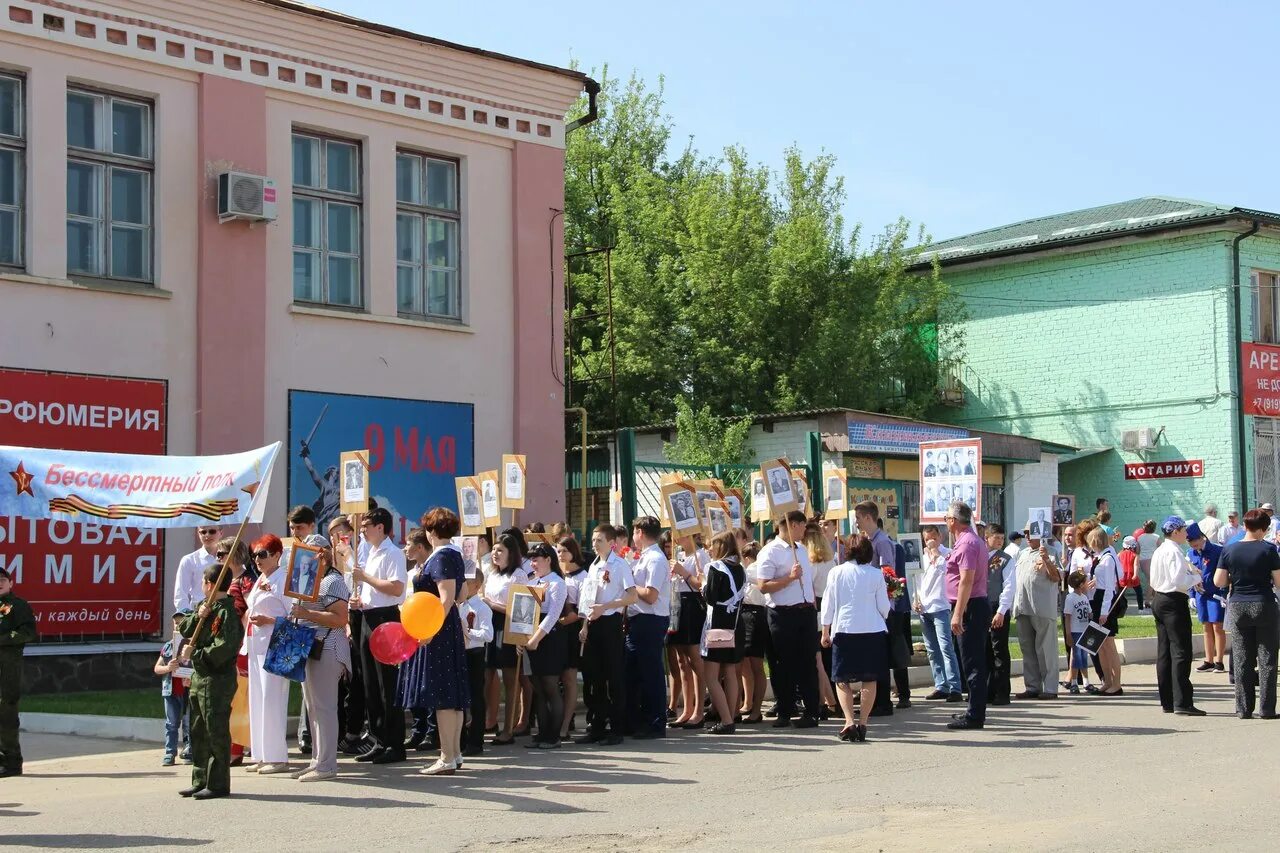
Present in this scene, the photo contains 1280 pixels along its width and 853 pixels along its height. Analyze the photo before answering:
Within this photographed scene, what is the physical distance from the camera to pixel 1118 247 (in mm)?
35469

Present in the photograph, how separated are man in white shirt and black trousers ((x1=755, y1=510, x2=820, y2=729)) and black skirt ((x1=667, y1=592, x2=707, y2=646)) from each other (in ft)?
2.29

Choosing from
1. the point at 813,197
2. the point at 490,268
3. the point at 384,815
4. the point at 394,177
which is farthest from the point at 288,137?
the point at 813,197

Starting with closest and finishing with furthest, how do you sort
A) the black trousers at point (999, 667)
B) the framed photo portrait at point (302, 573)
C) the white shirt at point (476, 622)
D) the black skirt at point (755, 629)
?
the framed photo portrait at point (302, 573) → the white shirt at point (476, 622) → the black skirt at point (755, 629) → the black trousers at point (999, 667)

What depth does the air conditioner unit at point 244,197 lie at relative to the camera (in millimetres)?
17828

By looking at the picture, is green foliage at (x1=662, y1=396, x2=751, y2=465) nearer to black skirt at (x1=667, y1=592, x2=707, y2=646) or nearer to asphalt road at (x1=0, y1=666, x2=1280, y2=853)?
black skirt at (x1=667, y1=592, x2=707, y2=646)

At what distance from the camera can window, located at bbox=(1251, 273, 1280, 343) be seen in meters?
34.3

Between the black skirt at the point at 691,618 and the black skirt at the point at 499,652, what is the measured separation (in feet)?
5.53

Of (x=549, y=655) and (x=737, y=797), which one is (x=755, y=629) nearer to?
(x=549, y=655)

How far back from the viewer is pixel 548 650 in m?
12.9

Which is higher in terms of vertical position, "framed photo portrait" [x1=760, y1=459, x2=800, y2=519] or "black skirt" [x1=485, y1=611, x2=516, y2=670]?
"framed photo portrait" [x1=760, y1=459, x2=800, y2=519]

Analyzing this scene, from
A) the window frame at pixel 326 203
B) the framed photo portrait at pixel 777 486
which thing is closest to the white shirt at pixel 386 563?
the framed photo portrait at pixel 777 486

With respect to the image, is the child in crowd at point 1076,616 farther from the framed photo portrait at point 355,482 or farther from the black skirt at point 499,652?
the framed photo portrait at point 355,482

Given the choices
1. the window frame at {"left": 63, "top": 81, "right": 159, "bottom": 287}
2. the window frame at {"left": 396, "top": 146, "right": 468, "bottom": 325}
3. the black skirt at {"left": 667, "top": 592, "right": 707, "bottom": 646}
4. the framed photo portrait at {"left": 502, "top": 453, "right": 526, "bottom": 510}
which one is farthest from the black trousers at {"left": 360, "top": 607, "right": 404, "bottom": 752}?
the window frame at {"left": 396, "top": 146, "right": 468, "bottom": 325}

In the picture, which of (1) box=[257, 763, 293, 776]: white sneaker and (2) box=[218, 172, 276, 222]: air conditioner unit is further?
(2) box=[218, 172, 276, 222]: air conditioner unit
